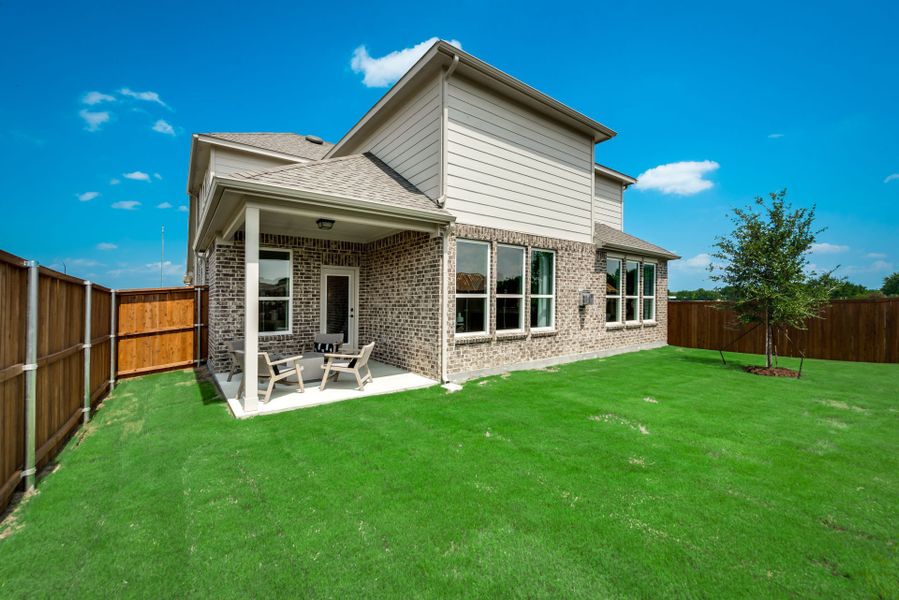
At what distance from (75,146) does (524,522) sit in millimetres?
24608

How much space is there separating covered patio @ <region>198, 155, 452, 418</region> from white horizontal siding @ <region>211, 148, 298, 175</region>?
4.19m

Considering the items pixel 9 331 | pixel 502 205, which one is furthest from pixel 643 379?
pixel 9 331

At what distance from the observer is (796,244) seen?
8.65 m

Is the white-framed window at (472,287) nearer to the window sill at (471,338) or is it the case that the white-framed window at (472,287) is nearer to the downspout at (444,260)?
the window sill at (471,338)

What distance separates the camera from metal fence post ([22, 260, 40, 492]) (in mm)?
3287

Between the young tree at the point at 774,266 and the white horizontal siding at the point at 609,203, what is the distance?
16.3ft

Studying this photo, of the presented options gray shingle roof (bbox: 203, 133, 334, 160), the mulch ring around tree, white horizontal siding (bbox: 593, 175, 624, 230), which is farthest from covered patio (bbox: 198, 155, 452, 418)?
white horizontal siding (bbox: 593, 175, 624, 230)

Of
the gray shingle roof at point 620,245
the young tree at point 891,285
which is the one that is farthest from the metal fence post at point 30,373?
the young tree at point 891,285

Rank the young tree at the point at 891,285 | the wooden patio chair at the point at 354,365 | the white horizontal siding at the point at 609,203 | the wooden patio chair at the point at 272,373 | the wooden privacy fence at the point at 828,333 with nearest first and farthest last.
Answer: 1. the wooden patio chair at the point at 272,373
2. the wooden patio chair at the point at 354,365
3. the wooden privacy fence at the point at 828,333
4. the white horizontal siding at the point at 609,203
5. the young tree at the point at 891,285

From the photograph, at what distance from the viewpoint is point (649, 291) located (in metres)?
12.8

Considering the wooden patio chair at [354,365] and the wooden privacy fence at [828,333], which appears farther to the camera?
the wooden privacy fence at [828,333]

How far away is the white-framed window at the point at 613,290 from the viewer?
36.9 ft

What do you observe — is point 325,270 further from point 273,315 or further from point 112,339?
point 112,339

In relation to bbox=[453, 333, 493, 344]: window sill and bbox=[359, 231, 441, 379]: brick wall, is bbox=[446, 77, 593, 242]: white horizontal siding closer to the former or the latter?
bbox=[359, 231, 441, 379]: brick wall
